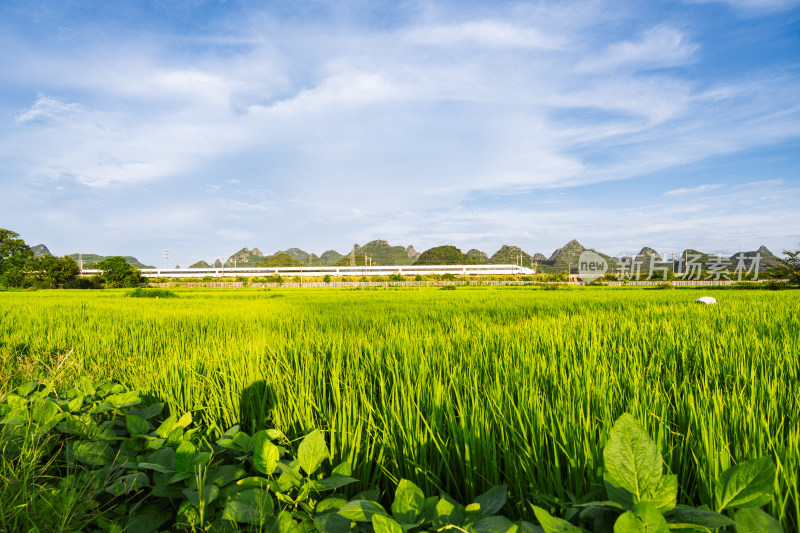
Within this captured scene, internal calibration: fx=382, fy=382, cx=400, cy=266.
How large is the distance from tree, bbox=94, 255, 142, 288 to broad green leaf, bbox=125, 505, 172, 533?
42270 mm

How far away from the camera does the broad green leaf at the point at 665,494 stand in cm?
56

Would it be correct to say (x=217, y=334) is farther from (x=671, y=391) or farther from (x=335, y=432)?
(x=671, y=391)

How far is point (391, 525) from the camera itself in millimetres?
556

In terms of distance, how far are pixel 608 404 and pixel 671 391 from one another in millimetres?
642

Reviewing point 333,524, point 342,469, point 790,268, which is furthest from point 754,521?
point 790,268

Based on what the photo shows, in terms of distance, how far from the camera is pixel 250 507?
0.82 metres

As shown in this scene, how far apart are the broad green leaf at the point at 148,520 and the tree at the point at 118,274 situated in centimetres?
4227

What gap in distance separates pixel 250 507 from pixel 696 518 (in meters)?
0.81

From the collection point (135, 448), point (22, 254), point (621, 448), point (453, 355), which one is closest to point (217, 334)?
point (453, 355)

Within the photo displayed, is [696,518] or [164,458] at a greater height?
[696,518]

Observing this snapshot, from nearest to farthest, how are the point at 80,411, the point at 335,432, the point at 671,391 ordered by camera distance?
the point at 335,432
the point at 80,411
the point at 671,391

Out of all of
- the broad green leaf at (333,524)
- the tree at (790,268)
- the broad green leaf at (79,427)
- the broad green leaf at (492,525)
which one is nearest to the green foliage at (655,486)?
the broad green leaf at (492,525)

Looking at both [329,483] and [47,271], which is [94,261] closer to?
[47,271]

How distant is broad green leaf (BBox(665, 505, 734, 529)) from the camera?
1.68 feet
